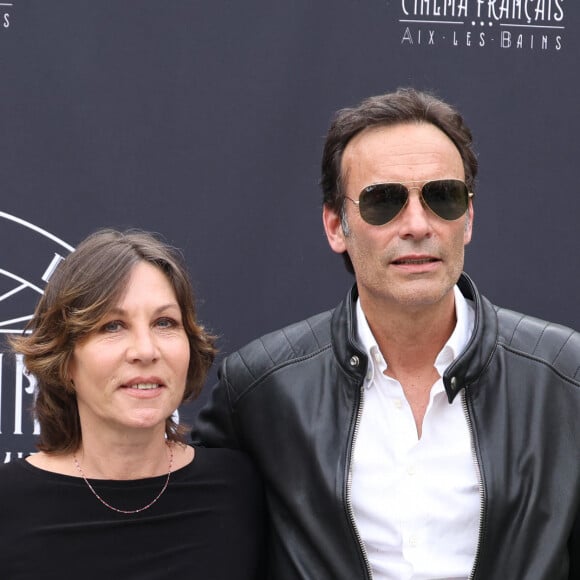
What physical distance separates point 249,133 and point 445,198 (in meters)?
0.73

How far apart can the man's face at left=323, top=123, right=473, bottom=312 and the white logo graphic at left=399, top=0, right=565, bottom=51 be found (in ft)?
1.70

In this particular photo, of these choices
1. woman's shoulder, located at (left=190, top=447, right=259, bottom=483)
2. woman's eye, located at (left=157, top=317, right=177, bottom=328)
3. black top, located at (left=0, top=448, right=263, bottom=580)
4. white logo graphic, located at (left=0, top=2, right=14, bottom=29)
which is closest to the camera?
black top, located at (left=0, top=448, right=263, bottom=580)

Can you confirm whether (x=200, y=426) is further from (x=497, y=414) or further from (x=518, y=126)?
(x=518, y=126)

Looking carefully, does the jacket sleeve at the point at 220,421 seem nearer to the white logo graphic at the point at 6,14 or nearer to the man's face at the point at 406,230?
the man's face at the point at 406,230

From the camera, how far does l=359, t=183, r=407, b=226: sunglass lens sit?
2.29 metres

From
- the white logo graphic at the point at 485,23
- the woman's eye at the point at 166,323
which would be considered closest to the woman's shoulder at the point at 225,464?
the woman's eye at the point at 166,323

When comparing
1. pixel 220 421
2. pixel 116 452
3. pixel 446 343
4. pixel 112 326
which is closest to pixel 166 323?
pixel 112 326

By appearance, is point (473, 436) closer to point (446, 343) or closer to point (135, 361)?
A: point (446, 343)

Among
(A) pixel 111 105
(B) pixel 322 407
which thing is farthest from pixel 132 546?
(A) pixel 111 105

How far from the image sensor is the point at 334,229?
8.32 feet

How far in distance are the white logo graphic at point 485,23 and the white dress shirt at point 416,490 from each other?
1.03m

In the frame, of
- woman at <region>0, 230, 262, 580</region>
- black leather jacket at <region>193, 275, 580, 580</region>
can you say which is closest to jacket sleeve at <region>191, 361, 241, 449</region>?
black leather jacket at <region>193, 275, 580, 580</region>

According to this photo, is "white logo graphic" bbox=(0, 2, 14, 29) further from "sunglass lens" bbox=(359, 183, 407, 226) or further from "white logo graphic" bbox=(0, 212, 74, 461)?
"sunglass lens" bbox=(359, 183, 407, 226)

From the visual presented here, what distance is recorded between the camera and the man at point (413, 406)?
219 cm
